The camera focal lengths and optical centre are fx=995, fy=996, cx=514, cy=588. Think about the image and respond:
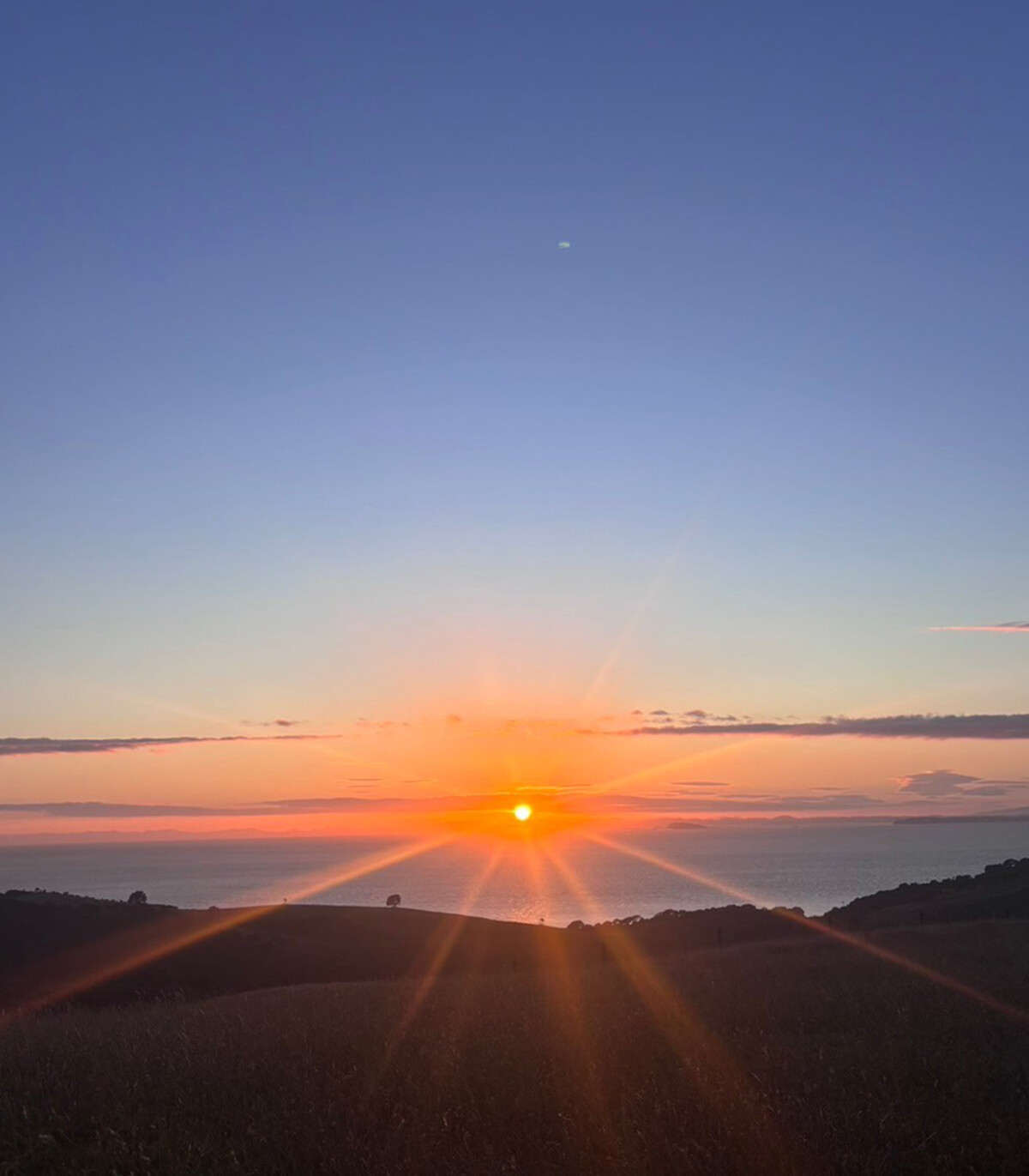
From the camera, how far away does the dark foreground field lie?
7.11 m

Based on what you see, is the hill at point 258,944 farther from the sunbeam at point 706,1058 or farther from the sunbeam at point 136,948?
the sunbeam at point 706,1058

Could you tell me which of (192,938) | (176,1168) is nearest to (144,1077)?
(176,1168)

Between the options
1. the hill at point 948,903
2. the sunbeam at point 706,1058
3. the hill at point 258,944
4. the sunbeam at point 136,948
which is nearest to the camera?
the sunbeam at point 706,1058

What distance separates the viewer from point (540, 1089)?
8625mm

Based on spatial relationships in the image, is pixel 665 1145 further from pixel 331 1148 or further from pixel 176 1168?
pixel 176 1168

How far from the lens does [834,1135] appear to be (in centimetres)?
708

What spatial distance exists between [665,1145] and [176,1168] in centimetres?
354

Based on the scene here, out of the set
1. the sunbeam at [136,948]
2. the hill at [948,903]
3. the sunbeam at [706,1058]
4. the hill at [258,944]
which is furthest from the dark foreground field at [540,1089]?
the hill at [948,903]

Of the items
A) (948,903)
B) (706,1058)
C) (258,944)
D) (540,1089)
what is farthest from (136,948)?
(948,903)

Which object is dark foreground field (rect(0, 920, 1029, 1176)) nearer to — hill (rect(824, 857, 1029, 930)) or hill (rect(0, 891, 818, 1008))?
hill (rect(0, 891, 818, 1008))

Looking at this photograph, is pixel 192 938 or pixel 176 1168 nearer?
pixel 176 1168

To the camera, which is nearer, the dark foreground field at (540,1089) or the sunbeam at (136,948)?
the dark foreground field at (540,1089)

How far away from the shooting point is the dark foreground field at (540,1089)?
711cm

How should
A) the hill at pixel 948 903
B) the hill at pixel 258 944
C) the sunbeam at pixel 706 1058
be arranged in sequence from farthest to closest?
the hill at pixel 948 903 < the hill at pixel 258 944 < the sunbeam at pixel 706 1058
